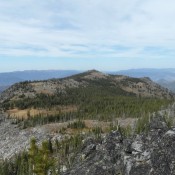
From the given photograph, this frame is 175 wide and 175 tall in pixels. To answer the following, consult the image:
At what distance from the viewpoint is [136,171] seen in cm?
8362

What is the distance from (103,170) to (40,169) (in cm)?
2565

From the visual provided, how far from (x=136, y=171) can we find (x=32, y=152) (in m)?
56.4

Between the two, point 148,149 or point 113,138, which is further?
point 113,138

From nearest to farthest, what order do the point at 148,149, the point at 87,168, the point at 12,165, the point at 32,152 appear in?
the point at 148,149 → the point at 87,168 → the point at 32,152 → the point at 12,165

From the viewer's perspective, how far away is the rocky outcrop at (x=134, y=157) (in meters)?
82.5

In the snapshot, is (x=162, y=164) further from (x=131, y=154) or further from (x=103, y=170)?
(x=103, y=170)

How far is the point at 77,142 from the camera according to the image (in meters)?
163

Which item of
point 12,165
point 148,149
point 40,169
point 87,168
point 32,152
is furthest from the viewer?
point 12,165

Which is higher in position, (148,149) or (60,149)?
(148,149)

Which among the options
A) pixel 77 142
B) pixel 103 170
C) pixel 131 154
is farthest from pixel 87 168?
pixel 77 142

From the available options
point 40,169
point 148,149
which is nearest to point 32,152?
point 40,169

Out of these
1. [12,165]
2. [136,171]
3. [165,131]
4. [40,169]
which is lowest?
[12,165]

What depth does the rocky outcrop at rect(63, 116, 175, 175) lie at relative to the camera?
8250 centimetres

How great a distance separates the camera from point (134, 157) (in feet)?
297
